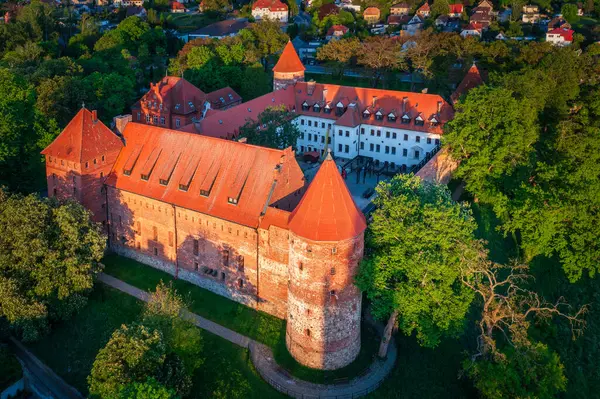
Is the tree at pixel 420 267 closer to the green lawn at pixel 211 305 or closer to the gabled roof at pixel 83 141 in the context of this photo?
the green lawn at pixel 211 305

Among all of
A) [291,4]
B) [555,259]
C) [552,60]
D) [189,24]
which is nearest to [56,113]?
[555,259]

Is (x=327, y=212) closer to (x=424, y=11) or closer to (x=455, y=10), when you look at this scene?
(x=424, y=11)

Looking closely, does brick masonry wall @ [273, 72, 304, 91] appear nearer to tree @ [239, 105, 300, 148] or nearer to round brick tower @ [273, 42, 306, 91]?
round brick tower @ [273, 42, 306, 91]

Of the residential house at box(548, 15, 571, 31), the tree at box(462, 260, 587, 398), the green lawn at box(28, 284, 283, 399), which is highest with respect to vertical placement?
the residential house at box(548, 15, 571, 31)

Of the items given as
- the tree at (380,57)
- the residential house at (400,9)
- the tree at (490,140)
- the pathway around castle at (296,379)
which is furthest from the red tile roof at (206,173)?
the residential house at (400,9)

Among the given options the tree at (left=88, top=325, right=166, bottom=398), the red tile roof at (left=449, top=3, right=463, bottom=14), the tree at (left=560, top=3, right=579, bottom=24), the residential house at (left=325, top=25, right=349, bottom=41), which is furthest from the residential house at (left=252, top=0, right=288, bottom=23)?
the tree at (left=88, top=325, right=166, bottom=398)

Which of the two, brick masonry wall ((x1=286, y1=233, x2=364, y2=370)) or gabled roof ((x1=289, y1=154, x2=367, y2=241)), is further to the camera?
brick masonry wall ((x1=286, y1=233, x2=364, y2=370))
